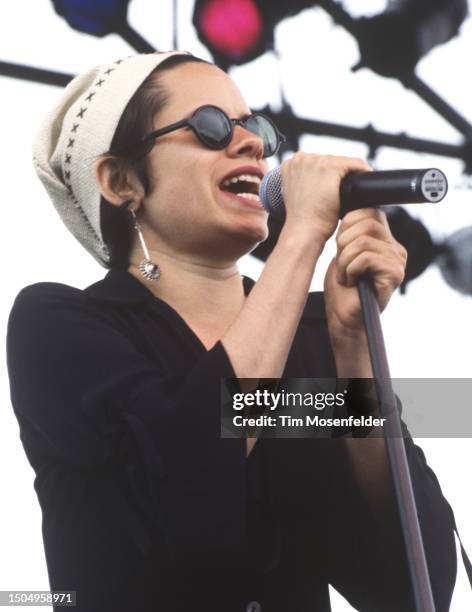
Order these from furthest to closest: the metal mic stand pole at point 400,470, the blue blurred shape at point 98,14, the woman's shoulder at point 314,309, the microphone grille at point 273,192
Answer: the blue blurred shape at point 98,14
the woman's shoulder at point 314,309
the microphone grille at point 273,192
the metal mic stand pole at point 400,470

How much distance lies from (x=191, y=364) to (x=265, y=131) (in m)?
0.37

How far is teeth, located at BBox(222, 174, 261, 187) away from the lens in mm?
1446

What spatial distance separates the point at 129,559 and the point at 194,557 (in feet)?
0.40

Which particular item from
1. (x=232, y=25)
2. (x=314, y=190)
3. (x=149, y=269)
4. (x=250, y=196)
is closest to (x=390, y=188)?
(x=314, y=190)

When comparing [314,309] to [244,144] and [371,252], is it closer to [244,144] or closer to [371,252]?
[244,144]

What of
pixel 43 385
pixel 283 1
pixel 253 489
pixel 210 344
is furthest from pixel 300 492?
pixel 283 1

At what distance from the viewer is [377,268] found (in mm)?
1167

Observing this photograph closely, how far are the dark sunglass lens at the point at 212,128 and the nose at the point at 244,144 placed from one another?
0.04 ft

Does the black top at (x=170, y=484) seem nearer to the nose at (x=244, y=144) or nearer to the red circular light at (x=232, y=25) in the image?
the nose at (x=244, y=144)

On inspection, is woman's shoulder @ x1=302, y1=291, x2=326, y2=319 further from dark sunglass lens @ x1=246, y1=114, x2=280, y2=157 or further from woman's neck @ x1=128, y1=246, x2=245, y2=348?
dark sunglass lens @ x1=246, y1=114, x2=280, y2=157

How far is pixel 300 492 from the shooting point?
1.38 meters

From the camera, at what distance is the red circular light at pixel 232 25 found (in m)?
2.31

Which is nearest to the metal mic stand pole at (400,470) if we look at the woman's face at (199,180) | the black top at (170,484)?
the black top at (170,484)

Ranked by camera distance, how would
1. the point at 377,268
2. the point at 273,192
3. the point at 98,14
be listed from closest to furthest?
the point at 377,268, the point at 273,192, the point at 98,14
